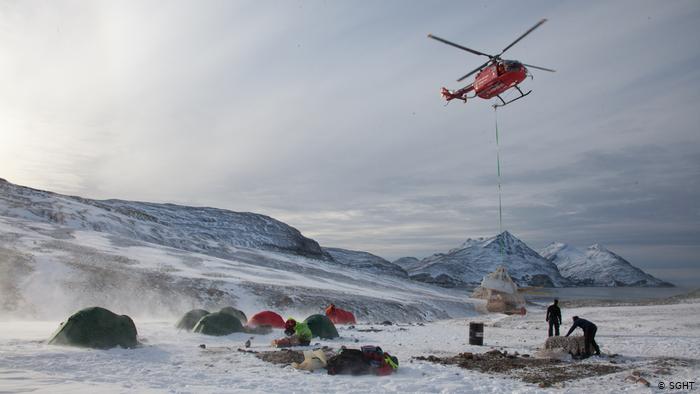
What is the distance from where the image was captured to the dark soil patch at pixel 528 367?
15.8 meters

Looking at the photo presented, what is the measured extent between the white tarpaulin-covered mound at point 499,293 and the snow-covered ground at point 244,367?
23942 mm

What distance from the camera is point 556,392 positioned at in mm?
13617

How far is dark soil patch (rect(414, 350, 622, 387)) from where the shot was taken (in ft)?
51.9

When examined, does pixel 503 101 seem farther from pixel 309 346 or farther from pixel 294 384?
pixel 294 384

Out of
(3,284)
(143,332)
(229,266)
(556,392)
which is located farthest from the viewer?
(229,266)

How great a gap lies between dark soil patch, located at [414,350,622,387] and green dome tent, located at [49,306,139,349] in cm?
1247

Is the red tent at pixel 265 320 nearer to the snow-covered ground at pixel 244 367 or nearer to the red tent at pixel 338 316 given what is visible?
the snow-covered ground at pixel 244 367

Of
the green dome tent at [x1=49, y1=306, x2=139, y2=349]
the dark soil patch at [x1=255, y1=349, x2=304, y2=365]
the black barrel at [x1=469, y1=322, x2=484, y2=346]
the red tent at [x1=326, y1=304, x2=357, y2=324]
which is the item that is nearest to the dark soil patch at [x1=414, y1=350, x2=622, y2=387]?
the black barrel at [x1=469, y1=322, x2=484, y2=346]

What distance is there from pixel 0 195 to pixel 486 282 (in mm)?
73339

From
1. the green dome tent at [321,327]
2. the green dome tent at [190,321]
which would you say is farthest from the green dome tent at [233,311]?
the green dome tent at [321,327]

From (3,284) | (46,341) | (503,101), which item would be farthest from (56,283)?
(503,101)

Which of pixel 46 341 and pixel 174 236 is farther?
pixel 174 236

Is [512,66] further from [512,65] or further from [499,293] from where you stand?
[499,293]

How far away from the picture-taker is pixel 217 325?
1068 inches
